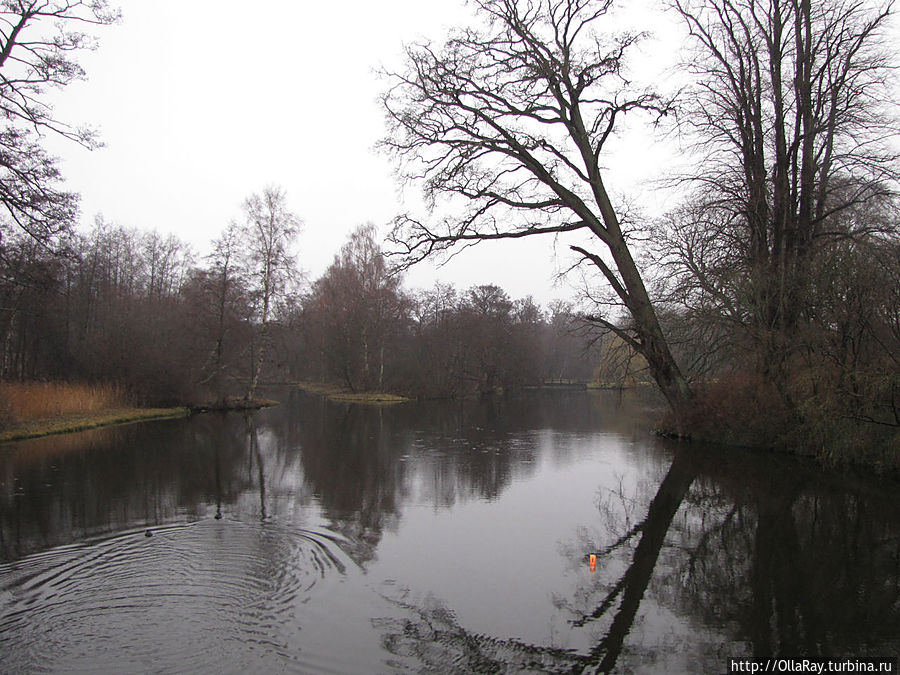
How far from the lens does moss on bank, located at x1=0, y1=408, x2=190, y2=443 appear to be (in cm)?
1696

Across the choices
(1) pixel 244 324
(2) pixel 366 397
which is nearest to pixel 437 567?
(1) pixel 244 324

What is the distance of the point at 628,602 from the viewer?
5.38 m

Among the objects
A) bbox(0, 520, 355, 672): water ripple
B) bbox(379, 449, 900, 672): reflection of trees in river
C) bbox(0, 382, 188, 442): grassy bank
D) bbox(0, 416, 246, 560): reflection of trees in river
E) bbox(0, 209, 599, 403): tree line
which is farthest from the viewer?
bbox(0, 209, 599, 403): tree line

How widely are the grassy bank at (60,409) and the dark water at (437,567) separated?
5.13 metres

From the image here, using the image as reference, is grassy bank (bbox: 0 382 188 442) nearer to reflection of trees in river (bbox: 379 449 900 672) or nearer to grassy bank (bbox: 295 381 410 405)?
grassy bank (bbox: 295 381 410 405)

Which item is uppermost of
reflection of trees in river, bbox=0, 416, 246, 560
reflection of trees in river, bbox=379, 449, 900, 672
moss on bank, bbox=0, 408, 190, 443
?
moss on bank, bbox=0, 408, 190, 443

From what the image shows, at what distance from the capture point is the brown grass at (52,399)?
1798 centimetres

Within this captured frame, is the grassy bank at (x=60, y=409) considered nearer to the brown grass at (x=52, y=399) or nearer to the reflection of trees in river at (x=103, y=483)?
the brown grass at (x=52, y=399)

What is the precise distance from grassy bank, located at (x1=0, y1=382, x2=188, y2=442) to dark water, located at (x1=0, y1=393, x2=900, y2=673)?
202 inches

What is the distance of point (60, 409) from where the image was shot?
21594 mm

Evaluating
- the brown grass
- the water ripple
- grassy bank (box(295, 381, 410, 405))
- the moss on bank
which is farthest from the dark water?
grassy bank (box(295, 381, 410, 405))

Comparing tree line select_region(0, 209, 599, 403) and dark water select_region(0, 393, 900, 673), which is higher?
tree line select_region(0, 209, 599, 403)

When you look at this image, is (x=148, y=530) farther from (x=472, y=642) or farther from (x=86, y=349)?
(x=86, y=349)

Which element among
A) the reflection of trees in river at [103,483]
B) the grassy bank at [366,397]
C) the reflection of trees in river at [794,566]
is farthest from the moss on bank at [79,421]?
the reflection of trees in river at [794,566]
